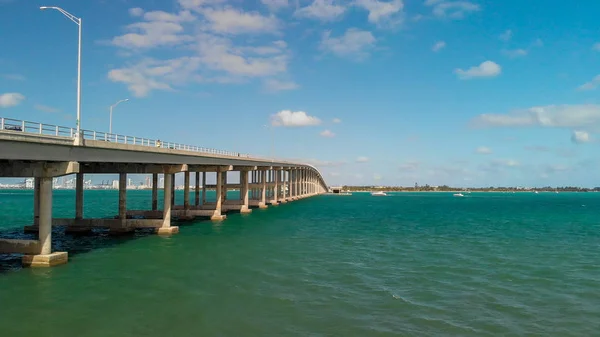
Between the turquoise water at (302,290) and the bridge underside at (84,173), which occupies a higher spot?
the bridge underside at (84,173)

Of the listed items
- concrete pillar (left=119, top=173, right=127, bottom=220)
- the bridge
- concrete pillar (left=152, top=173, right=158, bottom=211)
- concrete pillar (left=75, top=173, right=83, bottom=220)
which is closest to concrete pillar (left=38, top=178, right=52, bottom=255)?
the bridge

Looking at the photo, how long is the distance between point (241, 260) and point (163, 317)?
14.7 m

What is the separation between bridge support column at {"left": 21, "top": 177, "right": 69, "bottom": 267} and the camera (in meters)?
29.6

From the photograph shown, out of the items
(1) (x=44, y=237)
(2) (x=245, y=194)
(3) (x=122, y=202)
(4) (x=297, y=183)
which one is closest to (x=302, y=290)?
(1) (x=44, y=237)

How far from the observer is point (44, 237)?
1183 inches

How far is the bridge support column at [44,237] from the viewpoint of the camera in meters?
29.6

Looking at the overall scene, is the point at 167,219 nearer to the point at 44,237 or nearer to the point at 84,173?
the point at 84,173

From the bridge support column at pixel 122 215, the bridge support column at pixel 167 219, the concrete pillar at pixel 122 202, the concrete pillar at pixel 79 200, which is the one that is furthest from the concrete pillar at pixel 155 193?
the bridge support column at pixel 167 219

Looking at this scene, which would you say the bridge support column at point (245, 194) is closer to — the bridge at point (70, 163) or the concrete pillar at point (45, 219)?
the bridge at point (70, 163)

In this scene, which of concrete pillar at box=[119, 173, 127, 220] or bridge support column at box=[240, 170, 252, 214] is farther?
bridge support column at box=[240, 170, 252, 214]

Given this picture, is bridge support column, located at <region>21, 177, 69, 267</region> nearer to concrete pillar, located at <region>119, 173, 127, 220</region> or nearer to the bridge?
the bridge

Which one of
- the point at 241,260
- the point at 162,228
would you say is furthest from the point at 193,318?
the point at 162,228

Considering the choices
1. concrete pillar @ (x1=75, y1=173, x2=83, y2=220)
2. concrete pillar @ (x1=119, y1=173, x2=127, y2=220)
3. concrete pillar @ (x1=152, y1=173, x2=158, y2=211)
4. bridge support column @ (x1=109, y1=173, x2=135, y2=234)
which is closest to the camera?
bridge support column @ (x1=109, y1=173, x2=135, y2=234)

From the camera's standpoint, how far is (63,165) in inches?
1237
